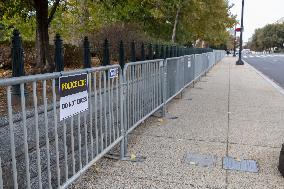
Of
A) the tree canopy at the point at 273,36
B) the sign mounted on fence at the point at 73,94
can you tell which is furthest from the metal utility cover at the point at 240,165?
the tree canopy at the point at 273,36

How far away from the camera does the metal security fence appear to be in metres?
2.87

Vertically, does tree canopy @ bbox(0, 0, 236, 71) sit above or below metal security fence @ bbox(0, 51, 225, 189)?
above

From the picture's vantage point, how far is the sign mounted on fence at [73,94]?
3066 millimetres

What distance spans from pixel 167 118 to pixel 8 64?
314 inches

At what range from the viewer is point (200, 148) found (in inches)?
203

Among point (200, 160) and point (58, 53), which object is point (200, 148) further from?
point (58, 53)

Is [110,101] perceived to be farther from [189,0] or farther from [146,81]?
[189,0]

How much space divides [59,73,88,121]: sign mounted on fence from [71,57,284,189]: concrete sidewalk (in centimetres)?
94

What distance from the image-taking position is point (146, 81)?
605 cm

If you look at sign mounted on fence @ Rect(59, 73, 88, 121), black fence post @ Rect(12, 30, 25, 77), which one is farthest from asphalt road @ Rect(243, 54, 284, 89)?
sign mounted on fence @ Rect(59, 73, 88, 121)

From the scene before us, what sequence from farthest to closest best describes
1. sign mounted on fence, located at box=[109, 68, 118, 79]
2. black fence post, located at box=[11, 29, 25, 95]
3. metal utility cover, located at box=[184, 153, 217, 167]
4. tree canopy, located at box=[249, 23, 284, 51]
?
tree canopy, located at box=[249, 23, 284, 51], black fence post, located at box=[11, 29, 25, 95], metal utility cover, located at box=[184, 153, 217, 167], sign mounted on fence, located at box=[109, 68, 118, 79]

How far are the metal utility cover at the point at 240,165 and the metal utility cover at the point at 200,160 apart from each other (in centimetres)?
16

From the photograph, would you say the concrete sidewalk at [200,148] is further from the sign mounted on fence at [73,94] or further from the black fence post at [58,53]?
the black fence post at [58,53]

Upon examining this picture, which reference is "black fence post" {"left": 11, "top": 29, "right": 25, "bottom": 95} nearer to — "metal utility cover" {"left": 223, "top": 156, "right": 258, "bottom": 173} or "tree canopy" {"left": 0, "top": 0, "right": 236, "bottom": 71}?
"metal utility cover" {"left": 223, "top": 156, "right": 258, "bottom": 173}
